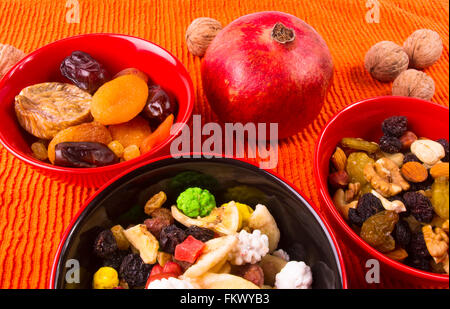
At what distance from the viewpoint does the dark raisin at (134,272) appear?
50 centimetres

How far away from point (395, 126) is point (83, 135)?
1.59ft

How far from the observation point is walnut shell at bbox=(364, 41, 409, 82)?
842mm

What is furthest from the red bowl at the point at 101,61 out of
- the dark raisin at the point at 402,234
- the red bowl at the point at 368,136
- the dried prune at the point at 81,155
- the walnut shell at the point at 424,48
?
the walnut shell at the point at 424,48

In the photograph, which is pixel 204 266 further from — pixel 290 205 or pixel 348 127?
pixel 348 127

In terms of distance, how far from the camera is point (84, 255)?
0.50 m

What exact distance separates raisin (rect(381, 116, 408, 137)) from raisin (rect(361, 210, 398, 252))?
161mm

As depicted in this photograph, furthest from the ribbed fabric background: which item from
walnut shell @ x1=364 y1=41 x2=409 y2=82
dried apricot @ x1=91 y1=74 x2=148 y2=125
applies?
dried apricot @ x1=91 y1=74 x2=148 y2=125

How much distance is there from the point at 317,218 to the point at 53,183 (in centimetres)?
47

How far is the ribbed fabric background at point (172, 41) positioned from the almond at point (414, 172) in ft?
0.55

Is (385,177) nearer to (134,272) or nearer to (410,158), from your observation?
(410,158)

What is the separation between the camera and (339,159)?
2.02ft

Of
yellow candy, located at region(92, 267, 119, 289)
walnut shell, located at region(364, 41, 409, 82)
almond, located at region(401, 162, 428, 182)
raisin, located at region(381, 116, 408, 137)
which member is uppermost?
walnut shell, located at region(364, 41, 409, 82)

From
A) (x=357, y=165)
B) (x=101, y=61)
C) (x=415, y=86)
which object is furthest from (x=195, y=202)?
(x=415, y=86)

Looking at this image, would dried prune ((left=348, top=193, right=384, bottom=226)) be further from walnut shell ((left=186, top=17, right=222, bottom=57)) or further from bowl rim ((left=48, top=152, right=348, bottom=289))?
walnut shell ((left=186, top=17, right=222, bottom=57))
